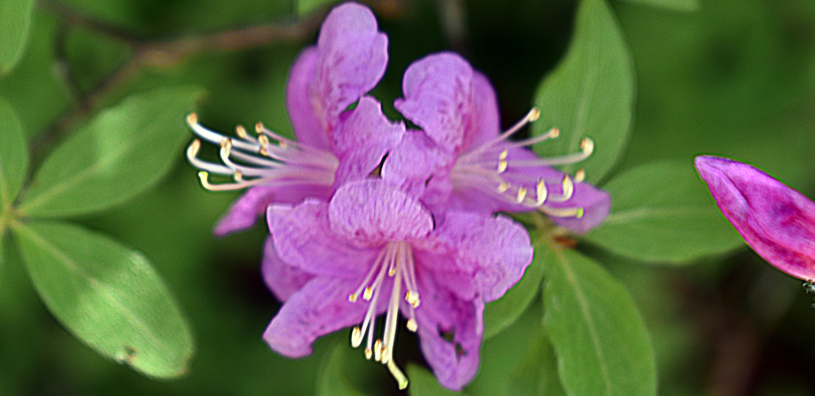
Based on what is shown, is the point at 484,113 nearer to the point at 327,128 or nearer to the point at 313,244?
the point at 327,128

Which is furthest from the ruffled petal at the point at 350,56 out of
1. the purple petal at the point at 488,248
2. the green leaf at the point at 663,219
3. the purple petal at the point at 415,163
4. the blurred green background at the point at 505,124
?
the blurred green background at the point at 505,124

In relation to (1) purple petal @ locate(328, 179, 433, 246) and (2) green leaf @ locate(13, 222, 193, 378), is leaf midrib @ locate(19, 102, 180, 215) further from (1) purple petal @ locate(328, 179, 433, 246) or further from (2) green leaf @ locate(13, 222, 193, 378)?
(1) purple petal @ locate(328, 179, 433, 246)

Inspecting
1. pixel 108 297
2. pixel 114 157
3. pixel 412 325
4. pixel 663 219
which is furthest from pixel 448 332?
pixel 114 157

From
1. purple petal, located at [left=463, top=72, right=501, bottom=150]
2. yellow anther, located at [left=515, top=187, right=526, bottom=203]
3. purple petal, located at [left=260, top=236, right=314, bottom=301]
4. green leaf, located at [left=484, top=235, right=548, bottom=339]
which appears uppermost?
purple petal, located at [left=463, top=72, right=501, bottom=150]

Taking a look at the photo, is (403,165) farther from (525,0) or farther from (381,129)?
(525,0)

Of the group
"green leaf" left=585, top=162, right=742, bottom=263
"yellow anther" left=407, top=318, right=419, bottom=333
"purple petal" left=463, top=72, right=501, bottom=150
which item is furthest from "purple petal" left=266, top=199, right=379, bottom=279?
"green leaf" left=585, top=162, right=742, bottom=263

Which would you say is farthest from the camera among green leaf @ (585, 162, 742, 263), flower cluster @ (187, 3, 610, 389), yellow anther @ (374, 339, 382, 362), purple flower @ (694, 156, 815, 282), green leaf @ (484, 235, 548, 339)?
green leaf @ (585, 162, 742, 263)

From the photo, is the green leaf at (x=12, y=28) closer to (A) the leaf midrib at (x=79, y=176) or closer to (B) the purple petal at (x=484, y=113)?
(A) the leaf midrib at (x=79, y=176)
